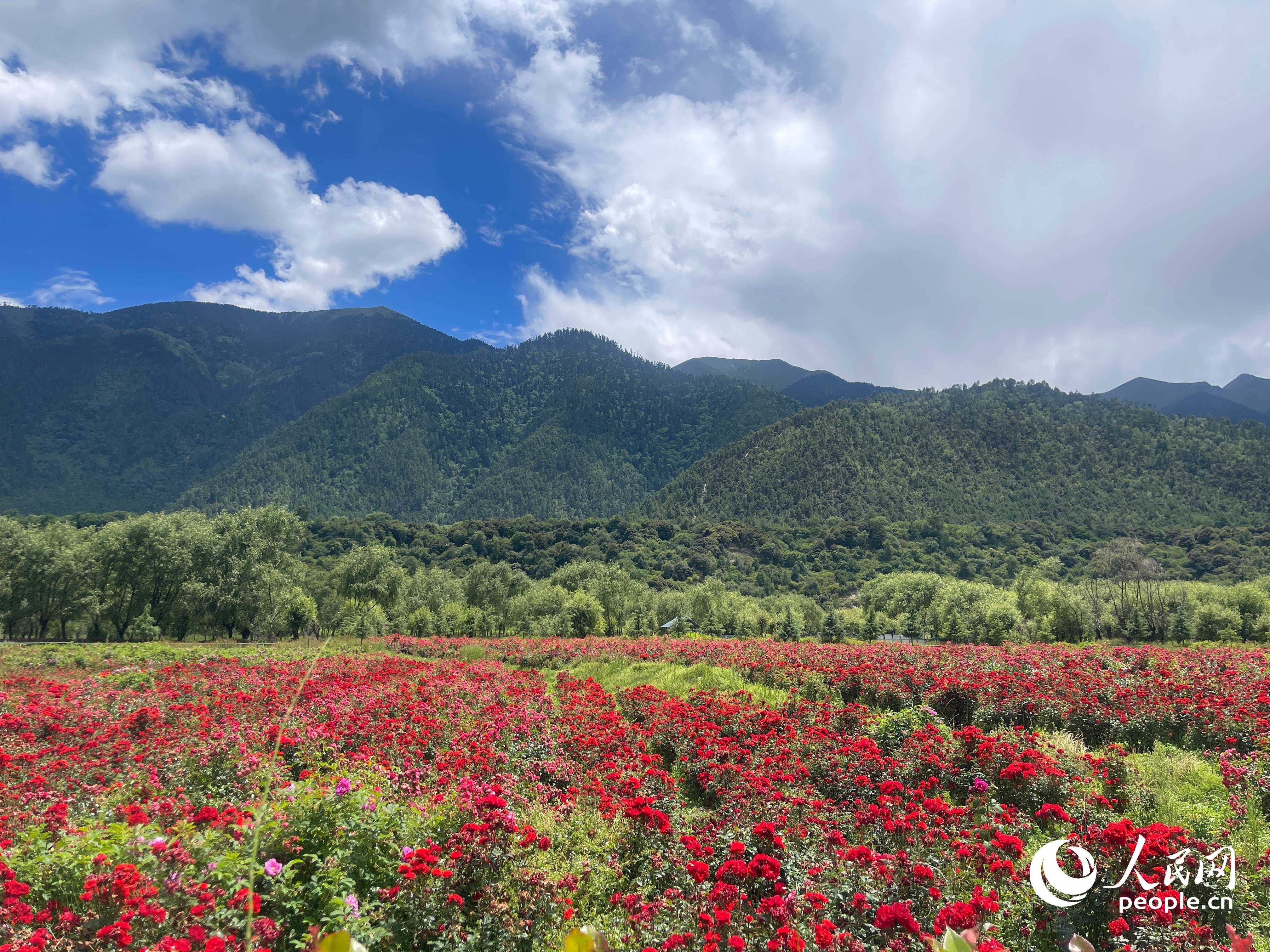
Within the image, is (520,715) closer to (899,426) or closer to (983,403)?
(899,426)

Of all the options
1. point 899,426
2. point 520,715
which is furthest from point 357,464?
point 520,715

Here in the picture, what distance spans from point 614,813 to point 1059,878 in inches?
157

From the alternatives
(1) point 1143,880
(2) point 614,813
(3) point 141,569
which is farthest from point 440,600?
(1) point 1143,880

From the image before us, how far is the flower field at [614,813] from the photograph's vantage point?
4.16m

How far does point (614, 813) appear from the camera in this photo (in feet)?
21.0

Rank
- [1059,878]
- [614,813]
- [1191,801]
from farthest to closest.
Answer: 1. [1191,801]
2. [614,813]
3. [1059,878]

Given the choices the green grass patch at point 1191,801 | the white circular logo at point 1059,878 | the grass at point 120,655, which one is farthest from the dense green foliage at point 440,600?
the white circular logo at point 1059,878

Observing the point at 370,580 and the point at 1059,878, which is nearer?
the point at 1059,878

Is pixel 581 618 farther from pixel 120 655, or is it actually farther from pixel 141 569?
pixel 141 569

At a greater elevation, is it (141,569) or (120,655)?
(141,569)

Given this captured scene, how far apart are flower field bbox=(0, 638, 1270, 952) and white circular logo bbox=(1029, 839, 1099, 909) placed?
126 mm

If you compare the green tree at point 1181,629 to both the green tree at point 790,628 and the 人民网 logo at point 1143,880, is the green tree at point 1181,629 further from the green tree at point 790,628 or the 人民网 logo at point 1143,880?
the 人民网 logo at point 1143,880

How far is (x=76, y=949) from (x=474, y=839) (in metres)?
2.41

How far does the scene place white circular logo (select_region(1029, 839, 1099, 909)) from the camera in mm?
4484
